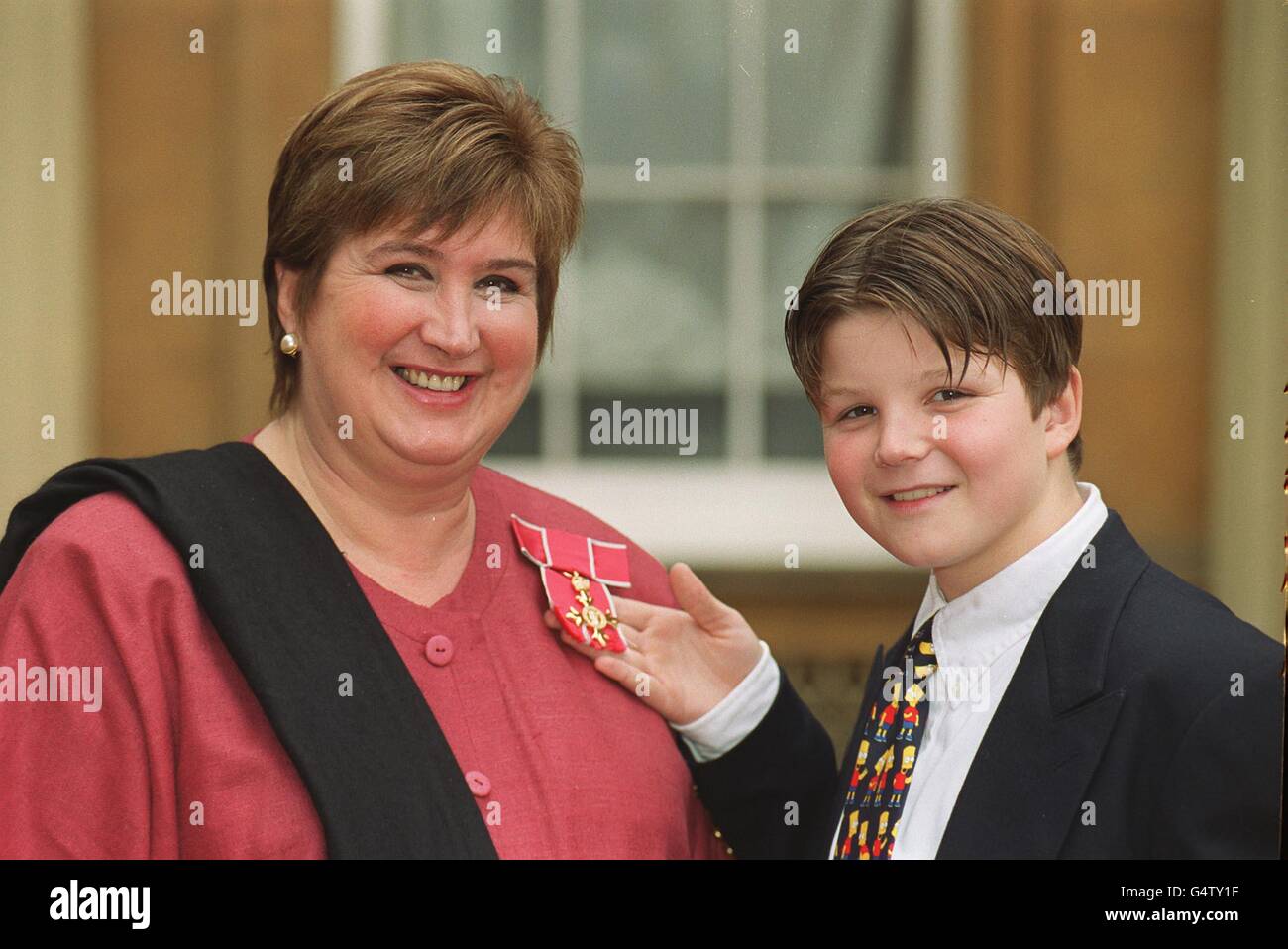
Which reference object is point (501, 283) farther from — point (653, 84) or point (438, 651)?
point (653, 84)

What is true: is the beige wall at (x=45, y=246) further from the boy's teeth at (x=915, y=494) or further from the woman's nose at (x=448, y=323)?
the boy's teeth at (x=915, y=494)

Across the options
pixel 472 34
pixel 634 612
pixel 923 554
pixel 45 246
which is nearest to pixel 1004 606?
pixel 923 554

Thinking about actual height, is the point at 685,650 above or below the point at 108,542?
below

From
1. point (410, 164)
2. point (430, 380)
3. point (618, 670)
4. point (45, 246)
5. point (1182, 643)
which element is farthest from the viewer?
point (45, 246)

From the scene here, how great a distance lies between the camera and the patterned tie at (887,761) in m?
2.01

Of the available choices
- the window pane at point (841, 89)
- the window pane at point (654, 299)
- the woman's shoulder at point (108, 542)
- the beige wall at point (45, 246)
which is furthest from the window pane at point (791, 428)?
the beige wall at point (45, 246)

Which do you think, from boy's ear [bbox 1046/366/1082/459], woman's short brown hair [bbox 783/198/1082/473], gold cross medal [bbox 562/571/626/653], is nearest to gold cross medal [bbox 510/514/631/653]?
gold cross medal [bbox 562/571/626/653]

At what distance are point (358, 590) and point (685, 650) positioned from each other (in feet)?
1.72

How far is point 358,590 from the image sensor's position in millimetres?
2020

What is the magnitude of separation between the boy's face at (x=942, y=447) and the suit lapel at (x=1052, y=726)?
10 centimetres
